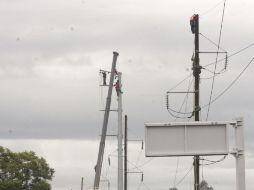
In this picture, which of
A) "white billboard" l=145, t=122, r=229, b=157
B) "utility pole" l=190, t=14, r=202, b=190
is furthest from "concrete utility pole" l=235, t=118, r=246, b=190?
"utility pole" l=190, t=14, r=202, b=190

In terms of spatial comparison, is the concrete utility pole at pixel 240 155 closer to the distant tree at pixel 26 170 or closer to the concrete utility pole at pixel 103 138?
the concrete utility pole at pixel 103 138

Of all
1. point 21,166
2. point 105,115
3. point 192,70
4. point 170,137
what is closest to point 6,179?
point 21,166

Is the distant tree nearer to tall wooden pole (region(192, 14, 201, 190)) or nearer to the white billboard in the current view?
tall wooden pole (region(192, 14, 201, 190))

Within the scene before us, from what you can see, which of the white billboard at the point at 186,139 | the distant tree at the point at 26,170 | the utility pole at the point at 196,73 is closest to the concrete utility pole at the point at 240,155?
the white billboard at the point at 186,139

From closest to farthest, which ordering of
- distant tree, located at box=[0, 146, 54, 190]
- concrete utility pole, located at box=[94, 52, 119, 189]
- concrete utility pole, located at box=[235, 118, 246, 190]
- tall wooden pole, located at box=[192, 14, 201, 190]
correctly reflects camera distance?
concrete utility pole, located at box=[235, 118, 246, 190] < tall wooden pole, located at box=[192, 14, 201, 190] < concrete utility pole, located at box=[94, 52, 119, 189] < distant tree, located at box=[0, 146, 54, 190]

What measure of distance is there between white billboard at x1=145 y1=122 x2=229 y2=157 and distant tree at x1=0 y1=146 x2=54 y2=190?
3796 cm

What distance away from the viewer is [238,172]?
22.5 metres

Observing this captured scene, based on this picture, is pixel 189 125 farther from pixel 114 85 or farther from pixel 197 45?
pixel 114 85

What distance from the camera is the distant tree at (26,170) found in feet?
195

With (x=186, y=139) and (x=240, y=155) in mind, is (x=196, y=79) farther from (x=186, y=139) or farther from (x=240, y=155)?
(x=186, y=139)

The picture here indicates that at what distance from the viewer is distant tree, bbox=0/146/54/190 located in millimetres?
59531

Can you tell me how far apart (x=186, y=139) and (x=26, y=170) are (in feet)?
132

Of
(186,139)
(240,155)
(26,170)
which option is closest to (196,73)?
(240,155)

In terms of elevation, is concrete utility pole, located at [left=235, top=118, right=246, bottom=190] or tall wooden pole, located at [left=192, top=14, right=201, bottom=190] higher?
tall wooden pole, located at [left=192, top=14, right=201, bottom=190]
